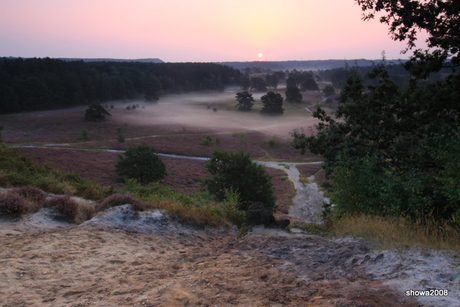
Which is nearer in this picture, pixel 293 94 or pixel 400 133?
pixel 400 133

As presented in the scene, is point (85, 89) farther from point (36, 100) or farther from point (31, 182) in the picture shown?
point (31, 182)

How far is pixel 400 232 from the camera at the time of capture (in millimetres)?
7910

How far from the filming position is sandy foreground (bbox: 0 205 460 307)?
5.57 m

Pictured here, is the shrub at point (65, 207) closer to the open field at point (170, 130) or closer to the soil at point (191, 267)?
the soil at point (191, 267)

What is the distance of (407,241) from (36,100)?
119 metres

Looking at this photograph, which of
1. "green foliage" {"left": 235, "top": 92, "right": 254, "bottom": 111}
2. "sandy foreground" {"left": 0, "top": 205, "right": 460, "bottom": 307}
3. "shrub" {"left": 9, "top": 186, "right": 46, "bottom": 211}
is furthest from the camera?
"green foliage" {"left": 235, "top": 92, "right": 254, "bottom": 111}

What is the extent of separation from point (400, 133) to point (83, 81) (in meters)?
132

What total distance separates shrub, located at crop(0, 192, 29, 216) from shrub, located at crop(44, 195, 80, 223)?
83cm

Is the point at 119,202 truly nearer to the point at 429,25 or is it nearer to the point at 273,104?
the point at 429,25

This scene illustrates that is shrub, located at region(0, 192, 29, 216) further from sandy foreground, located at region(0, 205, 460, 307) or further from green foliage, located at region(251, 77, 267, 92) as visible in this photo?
green foliage, located at region(251, 77, 267, 92)

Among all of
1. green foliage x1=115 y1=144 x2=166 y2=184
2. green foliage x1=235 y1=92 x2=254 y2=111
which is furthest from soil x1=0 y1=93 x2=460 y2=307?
green foliage x1=235 y1=92 x2=254 y2=111

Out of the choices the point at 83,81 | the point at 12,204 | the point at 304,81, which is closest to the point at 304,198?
the point at 12,204

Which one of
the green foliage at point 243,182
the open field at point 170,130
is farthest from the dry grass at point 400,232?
the open field at point 170,130

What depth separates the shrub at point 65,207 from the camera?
10.9 meters
